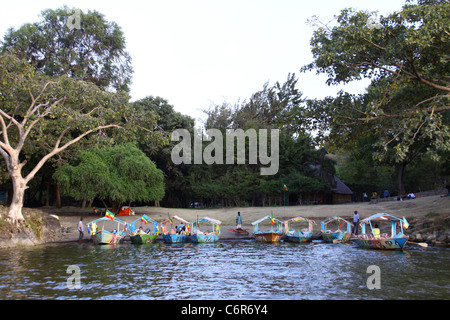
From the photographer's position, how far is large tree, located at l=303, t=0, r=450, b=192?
17312mm

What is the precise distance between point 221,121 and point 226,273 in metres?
44.0

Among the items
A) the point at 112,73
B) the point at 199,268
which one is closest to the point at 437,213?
the point at 199,268

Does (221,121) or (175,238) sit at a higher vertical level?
(221,121)

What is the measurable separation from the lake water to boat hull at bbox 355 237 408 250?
59 cm

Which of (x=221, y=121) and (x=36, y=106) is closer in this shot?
(x=36, y=106)

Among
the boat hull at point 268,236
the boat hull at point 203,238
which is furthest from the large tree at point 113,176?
the boat hull at point 268,236

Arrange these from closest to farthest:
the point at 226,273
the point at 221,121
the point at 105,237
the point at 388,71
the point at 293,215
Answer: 1. the point at 226,273
2. the point at 388,71
3. the point at 105,237
4. the point at 293,215
5. the point at 221,121

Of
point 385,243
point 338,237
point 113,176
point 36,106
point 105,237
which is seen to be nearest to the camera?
point 385,243

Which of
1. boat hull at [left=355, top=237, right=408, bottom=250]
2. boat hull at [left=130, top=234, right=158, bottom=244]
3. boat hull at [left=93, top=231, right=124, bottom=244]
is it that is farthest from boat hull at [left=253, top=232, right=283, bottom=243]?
boat hull at [left=93, top=231, right=124, bottom=244]

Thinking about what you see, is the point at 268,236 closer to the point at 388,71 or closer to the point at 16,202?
the point at 388,71

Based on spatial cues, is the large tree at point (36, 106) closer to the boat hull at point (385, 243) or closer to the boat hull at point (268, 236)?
the boat hull at point (268, 236)

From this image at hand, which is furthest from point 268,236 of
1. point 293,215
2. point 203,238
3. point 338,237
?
point 293,215

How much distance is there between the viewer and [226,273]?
53.6 ft

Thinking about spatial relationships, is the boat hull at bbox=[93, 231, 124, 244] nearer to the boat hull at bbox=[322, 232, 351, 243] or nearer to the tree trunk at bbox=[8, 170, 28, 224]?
the tree trunk at bbox=[8, 170, 28, 224]
